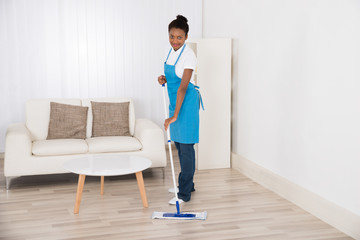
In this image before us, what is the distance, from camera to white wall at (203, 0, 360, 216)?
2.88m

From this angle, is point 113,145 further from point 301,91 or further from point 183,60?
point 301,91

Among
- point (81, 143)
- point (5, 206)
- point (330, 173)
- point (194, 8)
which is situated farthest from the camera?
point (194, 8)

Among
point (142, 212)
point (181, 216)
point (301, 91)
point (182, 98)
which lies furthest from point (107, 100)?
point (301, 91)

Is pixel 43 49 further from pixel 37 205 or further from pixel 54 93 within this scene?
pixel 37 205

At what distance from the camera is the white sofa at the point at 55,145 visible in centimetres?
389

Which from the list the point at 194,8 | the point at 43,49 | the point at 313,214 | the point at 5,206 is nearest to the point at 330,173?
the point at 313,214

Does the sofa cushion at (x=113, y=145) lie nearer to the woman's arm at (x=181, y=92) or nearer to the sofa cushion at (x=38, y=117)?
the sofa cushion at (x=38, y=117)

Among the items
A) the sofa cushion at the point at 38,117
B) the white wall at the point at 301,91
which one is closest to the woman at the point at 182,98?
the white wall at the point at 301,91

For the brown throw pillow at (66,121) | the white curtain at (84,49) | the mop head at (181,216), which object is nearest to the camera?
the mop head at (181,216)

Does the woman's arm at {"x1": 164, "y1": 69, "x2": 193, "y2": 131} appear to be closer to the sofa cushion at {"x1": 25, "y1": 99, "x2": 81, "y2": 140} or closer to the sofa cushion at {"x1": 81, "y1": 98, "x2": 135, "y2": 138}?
the sofa cushion at {"x1": 81, "y1": 98, "x2": 135, "y2": 138}

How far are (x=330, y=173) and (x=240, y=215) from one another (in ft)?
2.35

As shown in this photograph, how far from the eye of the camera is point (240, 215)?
10.8 ft

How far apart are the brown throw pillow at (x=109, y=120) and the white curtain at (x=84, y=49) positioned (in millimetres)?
831

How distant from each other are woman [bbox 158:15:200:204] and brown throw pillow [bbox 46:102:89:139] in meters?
1.20
